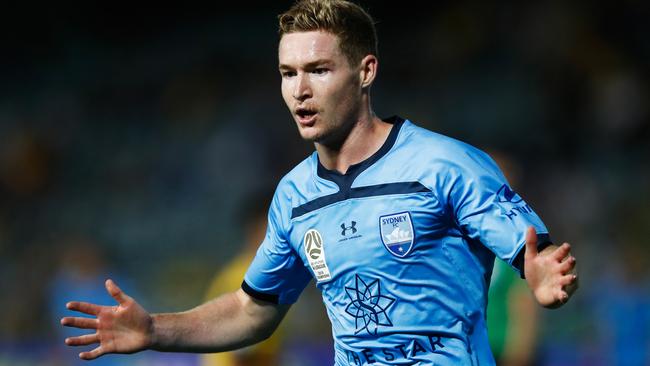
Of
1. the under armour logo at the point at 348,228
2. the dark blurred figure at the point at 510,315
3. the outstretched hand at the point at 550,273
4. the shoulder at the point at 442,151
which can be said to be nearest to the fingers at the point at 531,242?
the outstretched hand at the point at 550,273

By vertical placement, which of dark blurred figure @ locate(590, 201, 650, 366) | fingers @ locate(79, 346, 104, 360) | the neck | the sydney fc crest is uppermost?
the neck

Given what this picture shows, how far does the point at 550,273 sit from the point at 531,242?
14 cm

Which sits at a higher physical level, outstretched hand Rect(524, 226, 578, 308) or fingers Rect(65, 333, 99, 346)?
outstretched hand Rect(524, 226, 578, 308)

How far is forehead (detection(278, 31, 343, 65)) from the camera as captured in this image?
4.14 metres

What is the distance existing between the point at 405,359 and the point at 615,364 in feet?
20.1

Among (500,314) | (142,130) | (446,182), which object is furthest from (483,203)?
(142,130)

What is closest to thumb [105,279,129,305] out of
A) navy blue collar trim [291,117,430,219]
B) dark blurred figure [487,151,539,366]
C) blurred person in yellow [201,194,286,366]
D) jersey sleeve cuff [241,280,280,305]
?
jersey sleeve cuff [241,280,280,305]

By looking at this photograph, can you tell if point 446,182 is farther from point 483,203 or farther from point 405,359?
point 405,359

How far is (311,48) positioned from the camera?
4148 mm

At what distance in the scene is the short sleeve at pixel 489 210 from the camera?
3.69 m

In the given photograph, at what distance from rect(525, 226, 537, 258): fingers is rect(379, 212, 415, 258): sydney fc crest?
0.54 m

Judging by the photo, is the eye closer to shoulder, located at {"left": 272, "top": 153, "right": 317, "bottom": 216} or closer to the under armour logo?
Answer: shoulder, located at {"left": 272, "top": 153, "right": 317, "bottom": 216}

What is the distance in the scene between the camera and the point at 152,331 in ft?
14.2

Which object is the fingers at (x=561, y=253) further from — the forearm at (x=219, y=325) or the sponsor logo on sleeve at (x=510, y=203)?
the forearm at (x=219, y=325)
